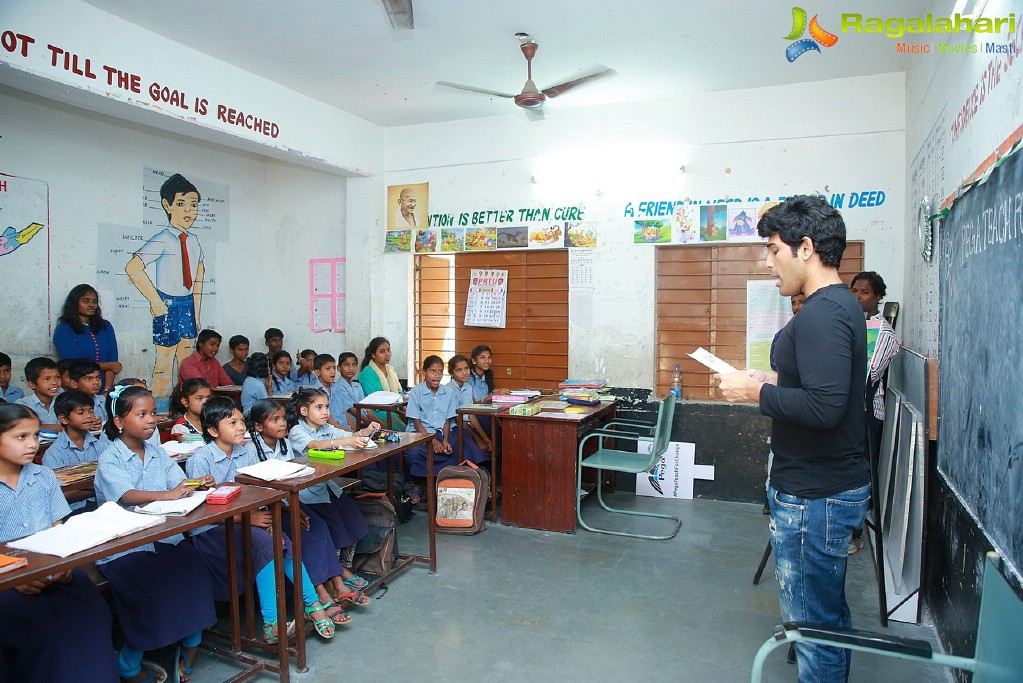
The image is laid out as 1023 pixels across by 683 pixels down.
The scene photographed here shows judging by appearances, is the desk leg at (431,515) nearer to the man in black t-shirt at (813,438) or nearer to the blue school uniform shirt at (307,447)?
the blue school uniform shirt at (307,447)

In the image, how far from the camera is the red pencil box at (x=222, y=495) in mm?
2426

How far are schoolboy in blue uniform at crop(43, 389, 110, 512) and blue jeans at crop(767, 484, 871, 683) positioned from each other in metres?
3.16

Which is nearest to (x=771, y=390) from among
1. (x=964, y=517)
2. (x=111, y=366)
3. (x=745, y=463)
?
(x=964, y=517)

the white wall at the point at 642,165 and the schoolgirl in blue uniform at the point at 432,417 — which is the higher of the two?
the white wall at the point at 642,165

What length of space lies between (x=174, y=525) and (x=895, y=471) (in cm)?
327

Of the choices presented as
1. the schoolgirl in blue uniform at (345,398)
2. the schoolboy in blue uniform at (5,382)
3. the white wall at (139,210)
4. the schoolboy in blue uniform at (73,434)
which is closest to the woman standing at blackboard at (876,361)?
the schoolgirl in blue uniform at (345,398)

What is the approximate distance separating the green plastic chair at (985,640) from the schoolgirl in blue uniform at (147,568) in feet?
6.90

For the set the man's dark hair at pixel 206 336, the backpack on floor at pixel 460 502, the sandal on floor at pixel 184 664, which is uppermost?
the man's dark hair at pixel 206 336

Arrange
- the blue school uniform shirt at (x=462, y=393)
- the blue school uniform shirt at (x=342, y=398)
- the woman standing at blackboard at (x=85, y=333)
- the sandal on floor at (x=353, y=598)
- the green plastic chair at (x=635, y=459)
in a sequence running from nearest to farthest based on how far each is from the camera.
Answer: the sandal on floor at (x=353, y=598) < the green plastic chair at (x=635, y=459) < the blue school uniform shirt at (x=462, y=393) < the woman standing at blackboard at (x=85, y=333) < the blue school uniform shirt at (x=342, y=398)

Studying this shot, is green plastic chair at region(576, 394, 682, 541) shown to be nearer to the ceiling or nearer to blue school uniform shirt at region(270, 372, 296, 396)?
the ceiling

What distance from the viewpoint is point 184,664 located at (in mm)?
2707

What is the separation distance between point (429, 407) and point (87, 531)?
3.21 m

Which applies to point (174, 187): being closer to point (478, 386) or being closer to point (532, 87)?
point (478, 386)

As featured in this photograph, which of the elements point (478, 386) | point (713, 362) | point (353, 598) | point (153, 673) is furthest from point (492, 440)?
point (713, 362)
